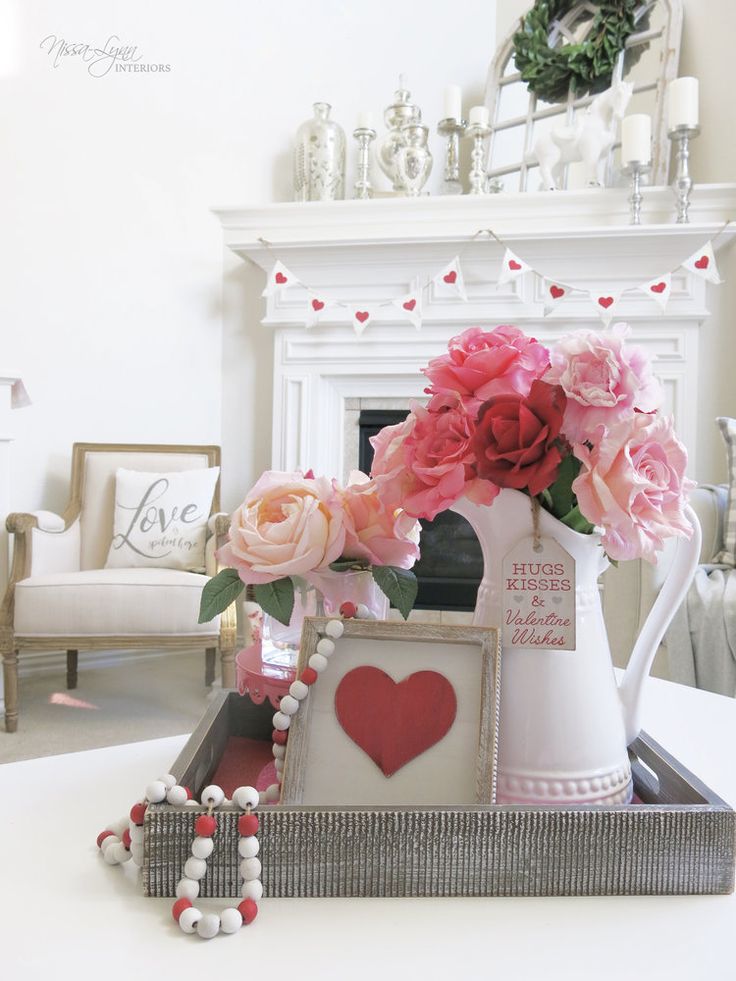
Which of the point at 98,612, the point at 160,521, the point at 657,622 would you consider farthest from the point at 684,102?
the point at 657,622

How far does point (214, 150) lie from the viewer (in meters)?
3.40

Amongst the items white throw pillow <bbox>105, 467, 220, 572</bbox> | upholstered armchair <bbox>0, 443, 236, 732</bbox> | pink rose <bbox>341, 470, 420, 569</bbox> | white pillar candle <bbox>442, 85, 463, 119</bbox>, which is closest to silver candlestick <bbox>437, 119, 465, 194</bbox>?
white pillar candle <bbox>442, 85, 463, 119</bbox>

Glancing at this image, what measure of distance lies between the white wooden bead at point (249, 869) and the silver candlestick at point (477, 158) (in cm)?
311

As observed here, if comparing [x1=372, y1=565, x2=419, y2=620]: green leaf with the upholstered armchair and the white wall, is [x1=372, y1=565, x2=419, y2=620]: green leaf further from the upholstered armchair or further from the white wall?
the white wall

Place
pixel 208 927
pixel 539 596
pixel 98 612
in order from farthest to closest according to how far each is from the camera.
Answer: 1. pixel 98 612
2. pixel 539 596
3. pixel 208 927

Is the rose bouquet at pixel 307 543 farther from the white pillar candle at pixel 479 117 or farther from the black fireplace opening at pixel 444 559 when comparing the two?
the white pillar candle at pixel 479 117

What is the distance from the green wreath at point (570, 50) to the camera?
3086 mm

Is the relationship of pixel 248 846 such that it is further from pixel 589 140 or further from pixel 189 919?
pixel 589 140

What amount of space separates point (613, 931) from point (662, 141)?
3.09 meters

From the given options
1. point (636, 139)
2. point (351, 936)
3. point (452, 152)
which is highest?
point (452, 152)

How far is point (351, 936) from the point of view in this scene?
20.2 inches

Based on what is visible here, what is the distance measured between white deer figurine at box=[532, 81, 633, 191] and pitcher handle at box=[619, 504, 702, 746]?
2.76 m

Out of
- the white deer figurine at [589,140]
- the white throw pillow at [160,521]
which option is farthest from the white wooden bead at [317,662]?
the white deer figurine at [589,140]

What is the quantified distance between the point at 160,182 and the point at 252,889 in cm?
328
